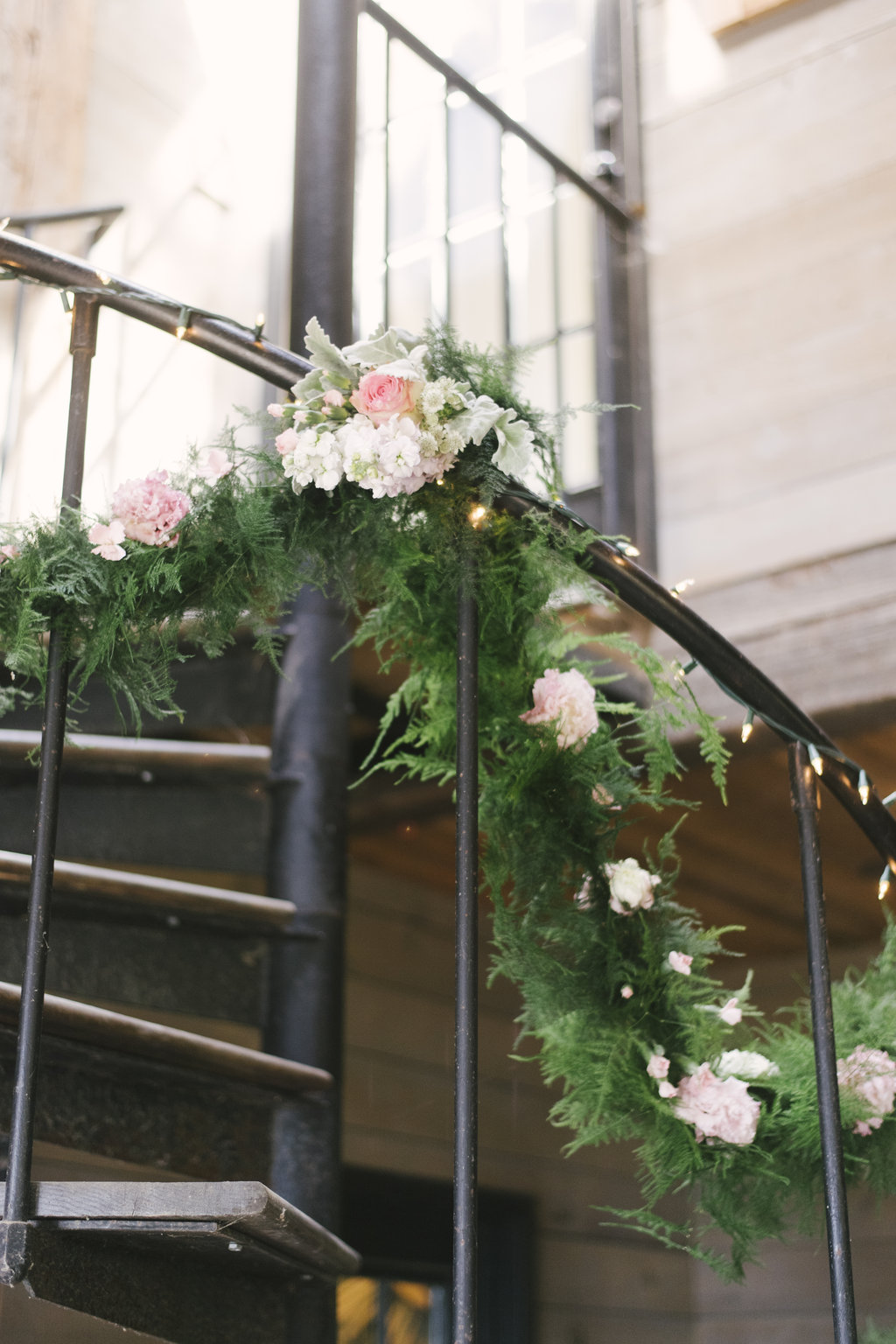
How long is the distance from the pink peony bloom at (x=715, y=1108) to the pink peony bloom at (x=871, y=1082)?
0.16 meters

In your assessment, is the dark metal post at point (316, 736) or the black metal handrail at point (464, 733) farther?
the dark metal post at point (316, 736)

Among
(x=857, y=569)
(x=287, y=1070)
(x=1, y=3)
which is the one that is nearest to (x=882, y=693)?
(x=857, y=569)

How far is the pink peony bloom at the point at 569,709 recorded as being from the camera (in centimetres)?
157

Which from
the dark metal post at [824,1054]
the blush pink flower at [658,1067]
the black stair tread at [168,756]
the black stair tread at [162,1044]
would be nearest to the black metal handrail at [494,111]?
the black stair tread at [168,756]

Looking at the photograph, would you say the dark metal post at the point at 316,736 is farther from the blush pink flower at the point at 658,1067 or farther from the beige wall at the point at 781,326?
the beige wall at the point at 781,326

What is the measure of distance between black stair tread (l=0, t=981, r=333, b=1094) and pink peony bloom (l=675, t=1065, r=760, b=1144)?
25.4 inches

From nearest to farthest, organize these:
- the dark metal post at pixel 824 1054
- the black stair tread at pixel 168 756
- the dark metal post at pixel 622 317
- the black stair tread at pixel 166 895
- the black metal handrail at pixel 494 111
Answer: the dark metal post at pixel 824 1054
the black stair tread at pixel 166 895
the black stair tread at pixel 168 756
the black metal handrail at pixel 494 111
the dark metal post at pixel 622 317

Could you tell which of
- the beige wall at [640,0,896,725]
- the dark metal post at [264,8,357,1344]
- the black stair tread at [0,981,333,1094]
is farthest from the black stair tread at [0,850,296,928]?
the beige wall at [640,0,896,725]

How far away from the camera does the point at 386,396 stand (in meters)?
1.39

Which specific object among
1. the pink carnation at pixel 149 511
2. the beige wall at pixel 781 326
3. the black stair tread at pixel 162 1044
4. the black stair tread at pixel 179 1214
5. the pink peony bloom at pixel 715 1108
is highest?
the beige wall at pixel 781 326

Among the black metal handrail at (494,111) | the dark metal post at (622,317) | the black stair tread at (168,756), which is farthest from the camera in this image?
the dark metal post at (622,317)

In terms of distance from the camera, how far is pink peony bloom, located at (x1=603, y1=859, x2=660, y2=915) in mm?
1541

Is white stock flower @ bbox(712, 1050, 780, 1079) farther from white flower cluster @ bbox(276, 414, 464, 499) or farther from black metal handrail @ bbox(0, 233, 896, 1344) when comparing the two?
white flower cluster @ bbox(276, 414, 464, 499)

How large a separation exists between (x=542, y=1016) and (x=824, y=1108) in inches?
12.4
